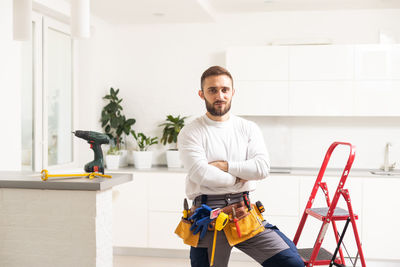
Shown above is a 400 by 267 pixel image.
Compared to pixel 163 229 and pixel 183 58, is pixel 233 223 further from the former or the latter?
pixel 183 58

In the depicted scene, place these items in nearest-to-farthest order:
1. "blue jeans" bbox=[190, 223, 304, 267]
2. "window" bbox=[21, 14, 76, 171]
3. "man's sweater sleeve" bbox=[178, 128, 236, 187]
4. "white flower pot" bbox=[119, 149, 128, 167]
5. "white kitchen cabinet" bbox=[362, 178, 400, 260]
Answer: "blue jeans" bbox=[190, 223, 304, 267], "man's sweater sleeve" bbox=[178, 128, 236, 187], "window" bbox=[21, 14, 76, 171], "white kitchen cabinet" bbox=[362, 178, 400, 260], "white flower pot" bbox=[119, 149, 128, 167]

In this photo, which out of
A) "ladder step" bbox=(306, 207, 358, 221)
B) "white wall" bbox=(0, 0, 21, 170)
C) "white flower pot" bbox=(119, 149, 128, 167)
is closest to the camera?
"ladder step" bbox=(306, 207, 358, 221)

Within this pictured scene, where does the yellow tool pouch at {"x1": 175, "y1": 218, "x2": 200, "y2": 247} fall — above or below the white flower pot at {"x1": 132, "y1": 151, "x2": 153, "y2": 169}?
below

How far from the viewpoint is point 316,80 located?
481 centimetres

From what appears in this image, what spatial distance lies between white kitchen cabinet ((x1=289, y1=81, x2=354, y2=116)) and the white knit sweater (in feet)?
7.53

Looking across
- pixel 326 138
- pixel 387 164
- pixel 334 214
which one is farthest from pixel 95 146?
pixel 387 164

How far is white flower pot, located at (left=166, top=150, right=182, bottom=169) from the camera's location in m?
5.11

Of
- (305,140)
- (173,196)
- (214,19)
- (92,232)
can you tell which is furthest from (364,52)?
(92,232)

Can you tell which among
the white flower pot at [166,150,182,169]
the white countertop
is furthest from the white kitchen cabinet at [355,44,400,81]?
the white flower pot at [166,150,182,169]

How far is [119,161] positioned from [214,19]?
1.80 m

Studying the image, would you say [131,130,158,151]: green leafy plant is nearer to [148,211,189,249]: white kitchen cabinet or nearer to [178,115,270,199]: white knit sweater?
[148,211,189,249]: white kitchen cabinet

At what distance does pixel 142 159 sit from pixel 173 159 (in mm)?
323

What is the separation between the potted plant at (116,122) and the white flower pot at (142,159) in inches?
7.8

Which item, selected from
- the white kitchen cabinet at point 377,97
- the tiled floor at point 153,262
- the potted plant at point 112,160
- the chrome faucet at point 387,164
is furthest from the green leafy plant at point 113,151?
the chrome faucet at point 387,164
